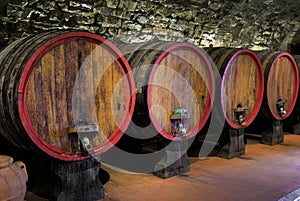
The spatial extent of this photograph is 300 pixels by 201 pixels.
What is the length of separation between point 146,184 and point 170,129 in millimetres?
549

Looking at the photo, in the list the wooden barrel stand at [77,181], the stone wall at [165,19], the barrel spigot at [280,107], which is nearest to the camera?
the wooden barrel stand at [77,181]

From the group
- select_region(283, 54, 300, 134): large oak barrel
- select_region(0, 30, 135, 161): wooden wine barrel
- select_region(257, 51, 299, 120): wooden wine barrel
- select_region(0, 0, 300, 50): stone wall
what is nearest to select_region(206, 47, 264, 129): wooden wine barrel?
select_region(257, 51, 299, 120): wooden wine barrel

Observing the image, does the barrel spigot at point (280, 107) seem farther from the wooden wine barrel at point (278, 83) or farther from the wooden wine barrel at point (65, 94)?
the wooden wine barrel at point (65, 94)

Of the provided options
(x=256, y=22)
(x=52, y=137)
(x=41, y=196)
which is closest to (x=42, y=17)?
(x=52, y=137)

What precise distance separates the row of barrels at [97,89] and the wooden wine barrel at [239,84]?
11mm

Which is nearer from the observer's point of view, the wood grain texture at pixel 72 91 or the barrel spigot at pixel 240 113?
the wood grain texture at pixel 72 91

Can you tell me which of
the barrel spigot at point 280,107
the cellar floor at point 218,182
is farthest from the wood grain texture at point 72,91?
the barrel spigot at point 280,107

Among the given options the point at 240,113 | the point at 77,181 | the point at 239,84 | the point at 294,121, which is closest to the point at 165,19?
the point at 239,84

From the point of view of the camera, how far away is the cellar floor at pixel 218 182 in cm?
260

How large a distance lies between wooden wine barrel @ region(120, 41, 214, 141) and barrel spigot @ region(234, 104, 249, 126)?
0.45 m

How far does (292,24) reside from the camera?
20.9 feet

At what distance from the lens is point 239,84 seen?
3662 millimetres

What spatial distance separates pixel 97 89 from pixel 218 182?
138cm

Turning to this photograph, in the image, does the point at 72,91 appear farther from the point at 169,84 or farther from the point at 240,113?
the point at 240,113
